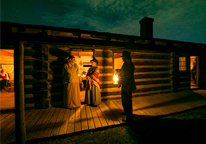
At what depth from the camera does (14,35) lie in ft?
7.47

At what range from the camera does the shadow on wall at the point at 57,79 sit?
15.6 ft

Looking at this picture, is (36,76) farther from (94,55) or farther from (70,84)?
(94,55)

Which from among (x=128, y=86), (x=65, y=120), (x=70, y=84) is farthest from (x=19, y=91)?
(x=128, y=86)

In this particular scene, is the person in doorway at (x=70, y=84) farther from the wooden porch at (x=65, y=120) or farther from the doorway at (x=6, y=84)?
the doorway at (x=6, y=84)

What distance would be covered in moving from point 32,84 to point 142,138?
501cm

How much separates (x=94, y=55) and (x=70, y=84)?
2.03 m

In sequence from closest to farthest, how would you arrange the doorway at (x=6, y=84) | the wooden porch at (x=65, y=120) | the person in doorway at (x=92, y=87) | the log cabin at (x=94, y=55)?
the log cabin at (x=94, y=55), the wooden porch at (x=65, y=120), the person in doorway at (x=92, y=87), the doorway at (x=6, y=84)

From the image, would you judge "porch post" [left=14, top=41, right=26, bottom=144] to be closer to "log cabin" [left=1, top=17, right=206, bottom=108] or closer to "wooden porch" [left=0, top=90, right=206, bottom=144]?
"log cabin" [left=1, top=17, right=206, bottom=108]

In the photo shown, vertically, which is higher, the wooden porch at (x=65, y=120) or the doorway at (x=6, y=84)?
the doorway at (x=6, y=84)

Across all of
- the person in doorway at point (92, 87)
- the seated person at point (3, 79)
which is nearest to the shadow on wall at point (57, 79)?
the person in doorway at point (92, 87)

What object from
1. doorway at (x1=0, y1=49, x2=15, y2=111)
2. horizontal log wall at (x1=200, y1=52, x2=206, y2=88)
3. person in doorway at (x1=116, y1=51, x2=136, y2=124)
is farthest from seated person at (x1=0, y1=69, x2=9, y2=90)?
horizontal log wall at (x1=200, y1=52, x2=206, y2=88)

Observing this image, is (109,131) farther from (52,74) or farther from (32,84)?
(32,84)

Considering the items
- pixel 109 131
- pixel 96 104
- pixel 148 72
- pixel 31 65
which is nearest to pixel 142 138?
pixel 109 131

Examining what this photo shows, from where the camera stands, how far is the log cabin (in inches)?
106
